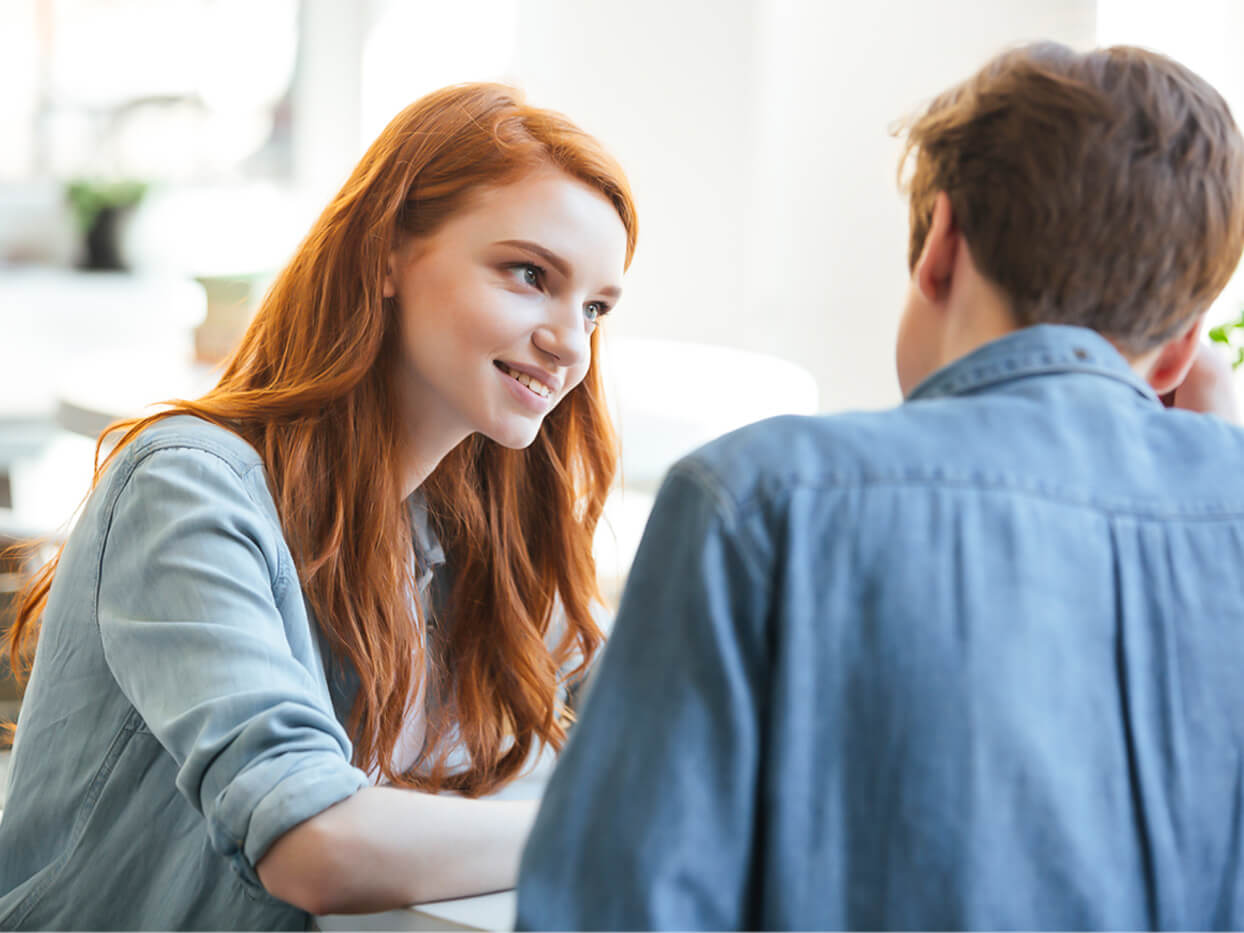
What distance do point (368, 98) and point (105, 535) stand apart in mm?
4546

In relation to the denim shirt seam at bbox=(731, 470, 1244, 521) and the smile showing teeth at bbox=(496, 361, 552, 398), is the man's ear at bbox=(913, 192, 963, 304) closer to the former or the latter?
the denim shirt seam at bbox=(731, 470, 1244, 521)

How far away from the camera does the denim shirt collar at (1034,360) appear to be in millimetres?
688

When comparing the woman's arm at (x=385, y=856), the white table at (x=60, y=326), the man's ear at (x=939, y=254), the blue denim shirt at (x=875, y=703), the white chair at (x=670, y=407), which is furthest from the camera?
the white table at (x=60, y=326)

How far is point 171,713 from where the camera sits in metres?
0.97

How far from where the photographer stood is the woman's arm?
90cm

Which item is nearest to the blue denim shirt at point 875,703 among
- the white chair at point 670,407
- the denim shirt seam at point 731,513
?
the denim shirt seam at point 731,513

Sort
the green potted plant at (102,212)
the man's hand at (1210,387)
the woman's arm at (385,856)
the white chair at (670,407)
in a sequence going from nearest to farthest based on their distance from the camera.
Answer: the woman's arm at (385,856), the man's hand at (1210,387), the white chair at (670,407), the green potted plant at (102,212)

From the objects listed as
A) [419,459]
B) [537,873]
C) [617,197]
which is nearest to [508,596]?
[419,459]

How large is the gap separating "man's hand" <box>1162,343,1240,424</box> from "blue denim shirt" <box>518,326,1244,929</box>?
456mm

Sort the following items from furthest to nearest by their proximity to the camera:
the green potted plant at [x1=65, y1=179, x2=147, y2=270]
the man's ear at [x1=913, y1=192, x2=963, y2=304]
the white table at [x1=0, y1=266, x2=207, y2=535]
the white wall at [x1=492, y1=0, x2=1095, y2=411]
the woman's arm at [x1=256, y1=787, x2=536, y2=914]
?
1. the green potted plant at [x1=65, y1=179, x2=147, y2=270]
2. the white table at [x1=0, y1=266, x2=207, y2=535]
3. the white wall at [x1=492, y1=0, x2=1095, y2=411]
4. the woman's arm at [x1=256, y1=787, x2=536, y2=914]
5. the man's ear at [x1=913, y1=192, x2=963, y2=304]

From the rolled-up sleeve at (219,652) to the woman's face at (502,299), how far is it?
240mm

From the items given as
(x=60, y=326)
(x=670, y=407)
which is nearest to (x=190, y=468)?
(x=670, y=407)

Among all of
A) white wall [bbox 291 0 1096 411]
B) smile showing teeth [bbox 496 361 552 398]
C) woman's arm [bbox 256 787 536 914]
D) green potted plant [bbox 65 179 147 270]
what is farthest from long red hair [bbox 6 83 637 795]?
green potted plant [bbox 65 179 147 270]

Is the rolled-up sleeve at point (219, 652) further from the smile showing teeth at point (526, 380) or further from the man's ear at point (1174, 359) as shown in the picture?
the man's ear at point (1174, 359)
